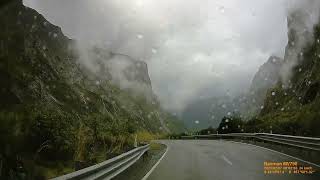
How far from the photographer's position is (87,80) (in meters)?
182

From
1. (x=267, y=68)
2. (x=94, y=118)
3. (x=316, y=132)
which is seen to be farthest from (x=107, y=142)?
(x=267, y=68)

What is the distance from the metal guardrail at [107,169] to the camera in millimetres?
7004

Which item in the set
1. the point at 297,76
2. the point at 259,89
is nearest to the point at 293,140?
the point at 297,76

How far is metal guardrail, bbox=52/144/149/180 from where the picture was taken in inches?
276

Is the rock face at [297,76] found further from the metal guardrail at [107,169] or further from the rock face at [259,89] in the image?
the metal guardrail at [107,169]

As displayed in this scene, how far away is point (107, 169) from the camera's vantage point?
961 cm

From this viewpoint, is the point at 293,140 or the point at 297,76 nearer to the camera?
the point at 293,140

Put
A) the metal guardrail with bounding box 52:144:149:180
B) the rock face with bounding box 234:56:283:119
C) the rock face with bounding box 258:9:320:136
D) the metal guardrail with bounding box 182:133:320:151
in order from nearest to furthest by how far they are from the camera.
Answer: the metal guardrail with bounding box 52:144:149:180, the metal guardrail with bounding box 182:133:320:151, the rock face with bounding box 258:9:320:136, the rock face with bounding box 234:56:283:119

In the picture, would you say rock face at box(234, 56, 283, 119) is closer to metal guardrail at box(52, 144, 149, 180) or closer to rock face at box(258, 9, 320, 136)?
rock face at box(258, 9, 320, 136)

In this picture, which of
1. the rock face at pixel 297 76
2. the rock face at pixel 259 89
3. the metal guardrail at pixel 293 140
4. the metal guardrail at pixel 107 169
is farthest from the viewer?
the rock face at pixel 259 89

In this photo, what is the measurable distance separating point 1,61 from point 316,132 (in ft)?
70.1

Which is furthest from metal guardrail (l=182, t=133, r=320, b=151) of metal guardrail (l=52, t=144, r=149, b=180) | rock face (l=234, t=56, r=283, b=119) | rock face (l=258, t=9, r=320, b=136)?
rock face (l=234, t=56, r=283, b=119)

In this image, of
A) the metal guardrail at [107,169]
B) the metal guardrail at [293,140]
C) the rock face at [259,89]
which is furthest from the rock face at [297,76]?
the metal guardrail at [107,169]

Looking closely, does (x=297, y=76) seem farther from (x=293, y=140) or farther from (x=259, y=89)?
(x=293, y=140)
